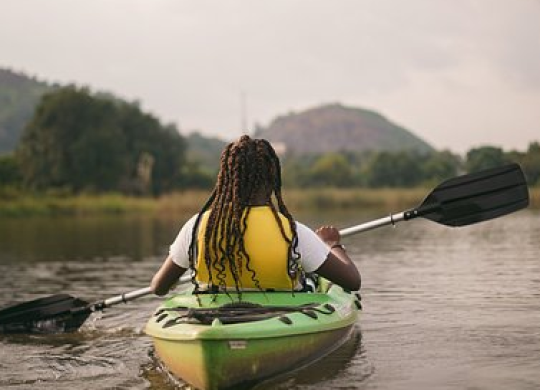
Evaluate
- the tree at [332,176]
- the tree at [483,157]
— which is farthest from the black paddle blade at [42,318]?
the tree at [332,176]

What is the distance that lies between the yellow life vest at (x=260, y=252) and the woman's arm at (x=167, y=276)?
1.08ft

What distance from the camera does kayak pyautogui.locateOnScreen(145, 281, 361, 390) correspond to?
478 centimetres

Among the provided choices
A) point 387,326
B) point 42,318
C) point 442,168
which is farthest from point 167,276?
point 442,168

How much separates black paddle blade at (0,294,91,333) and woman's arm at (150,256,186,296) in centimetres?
232

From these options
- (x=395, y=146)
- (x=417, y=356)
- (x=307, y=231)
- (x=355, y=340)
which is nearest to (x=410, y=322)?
(x=355, y=340)

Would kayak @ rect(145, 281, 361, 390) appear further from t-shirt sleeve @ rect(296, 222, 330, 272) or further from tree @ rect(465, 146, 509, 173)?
tree @ rect(465, 146, 509, 173)

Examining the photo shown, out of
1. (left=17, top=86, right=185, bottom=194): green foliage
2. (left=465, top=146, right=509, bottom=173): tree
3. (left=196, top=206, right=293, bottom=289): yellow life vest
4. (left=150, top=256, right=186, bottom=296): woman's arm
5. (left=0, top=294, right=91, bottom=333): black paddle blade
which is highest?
(left=17, top=86, right=185, bottom=194): green foliage

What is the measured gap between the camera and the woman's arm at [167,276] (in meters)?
5.71

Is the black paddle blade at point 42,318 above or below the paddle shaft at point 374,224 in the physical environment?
below

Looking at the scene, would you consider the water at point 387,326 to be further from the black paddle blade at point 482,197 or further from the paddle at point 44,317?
the black paddle blade at point 482,197

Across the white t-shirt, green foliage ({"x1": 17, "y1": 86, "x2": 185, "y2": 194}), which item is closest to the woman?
the white t-shirt

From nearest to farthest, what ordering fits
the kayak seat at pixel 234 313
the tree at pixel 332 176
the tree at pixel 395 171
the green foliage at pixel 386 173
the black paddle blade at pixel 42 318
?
the kayak seat at pixel 234 313, the black paddle blade at pixel 42 318, the green foliage at pixel 386 173, the tree at pixel 395 171, the tree at pixel 332 176

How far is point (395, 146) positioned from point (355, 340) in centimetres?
17567

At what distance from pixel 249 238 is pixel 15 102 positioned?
146m
